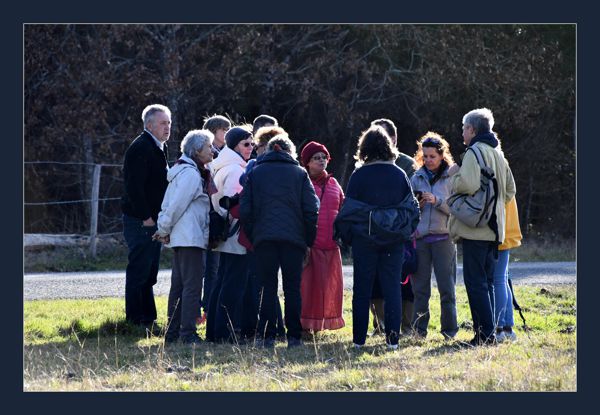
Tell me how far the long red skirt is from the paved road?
4.34 metres

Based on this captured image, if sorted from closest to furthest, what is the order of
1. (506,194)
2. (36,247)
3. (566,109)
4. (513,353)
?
(513,353), (506,194), (36,247), (566,109)

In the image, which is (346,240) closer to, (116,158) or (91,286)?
(91,286)

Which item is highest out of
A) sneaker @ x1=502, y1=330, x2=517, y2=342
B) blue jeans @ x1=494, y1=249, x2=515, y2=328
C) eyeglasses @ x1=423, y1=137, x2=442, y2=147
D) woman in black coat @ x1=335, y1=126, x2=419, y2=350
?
eyeglasses @ x1=423, y1=137, x2=442, y2=147

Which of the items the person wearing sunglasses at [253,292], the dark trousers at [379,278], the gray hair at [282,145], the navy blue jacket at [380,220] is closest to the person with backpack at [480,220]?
the navy blue jacket at [380,220]

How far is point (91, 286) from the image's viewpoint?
46.1 feet

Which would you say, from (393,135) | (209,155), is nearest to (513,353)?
(393,135)

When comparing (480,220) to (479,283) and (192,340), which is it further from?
(192,340)

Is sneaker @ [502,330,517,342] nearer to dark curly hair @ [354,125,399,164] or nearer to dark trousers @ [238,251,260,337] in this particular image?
dark curly hair @ [354,125,399,164]

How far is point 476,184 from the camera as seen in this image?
8531mm

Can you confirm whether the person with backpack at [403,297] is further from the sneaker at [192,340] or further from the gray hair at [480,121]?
the sneaker at [192,340]

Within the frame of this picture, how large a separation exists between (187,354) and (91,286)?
596 cm

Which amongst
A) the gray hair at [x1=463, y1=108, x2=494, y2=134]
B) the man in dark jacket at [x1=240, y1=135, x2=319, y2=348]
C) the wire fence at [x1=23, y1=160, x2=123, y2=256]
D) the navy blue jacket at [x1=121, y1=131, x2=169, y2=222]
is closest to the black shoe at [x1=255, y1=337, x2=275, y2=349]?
the man in dark jacket at [x1=240, y1=135, x2=319, y2=348]

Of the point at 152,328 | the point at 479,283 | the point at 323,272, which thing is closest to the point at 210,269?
the point at 152,328

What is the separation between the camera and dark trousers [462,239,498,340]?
8.65 meters
